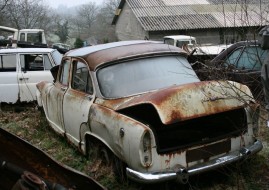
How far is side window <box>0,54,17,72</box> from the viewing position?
912 cm

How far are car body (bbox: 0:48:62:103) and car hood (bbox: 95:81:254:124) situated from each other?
16.3 feet

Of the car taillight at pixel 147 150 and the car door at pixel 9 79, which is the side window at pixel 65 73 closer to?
the car taillight at pixel 147 150

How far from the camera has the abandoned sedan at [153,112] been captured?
13.3 feet

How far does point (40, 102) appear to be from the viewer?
7473 mm

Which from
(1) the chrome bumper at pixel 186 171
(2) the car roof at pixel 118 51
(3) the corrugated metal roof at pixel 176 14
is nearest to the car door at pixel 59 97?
(2) the car roof at pixel 118 51

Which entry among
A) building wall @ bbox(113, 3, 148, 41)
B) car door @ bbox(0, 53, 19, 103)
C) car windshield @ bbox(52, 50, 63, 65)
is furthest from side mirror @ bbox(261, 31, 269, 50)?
building wall @ bbox(113, 3, 148, 41)

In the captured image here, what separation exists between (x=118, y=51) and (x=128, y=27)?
30.4m

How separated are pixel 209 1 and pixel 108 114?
30.6 metres

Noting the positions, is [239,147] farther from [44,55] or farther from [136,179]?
[44,55]

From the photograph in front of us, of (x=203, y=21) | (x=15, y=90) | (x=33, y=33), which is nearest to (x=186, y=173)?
(x=15, y=90)

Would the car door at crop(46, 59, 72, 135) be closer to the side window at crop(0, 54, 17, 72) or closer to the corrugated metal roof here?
the side window at crop(0, 54, 17, 72)

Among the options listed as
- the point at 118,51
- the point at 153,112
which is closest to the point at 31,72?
the point at 118,51

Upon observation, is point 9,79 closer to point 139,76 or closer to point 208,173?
point 139,76

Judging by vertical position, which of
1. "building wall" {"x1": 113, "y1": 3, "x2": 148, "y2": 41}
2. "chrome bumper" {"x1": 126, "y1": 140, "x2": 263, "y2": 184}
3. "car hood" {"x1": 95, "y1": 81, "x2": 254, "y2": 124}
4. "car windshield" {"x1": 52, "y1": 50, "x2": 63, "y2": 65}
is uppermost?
"building wall" {"x1": 113, "y1": 3, "x2": 148, "y2": 41}
